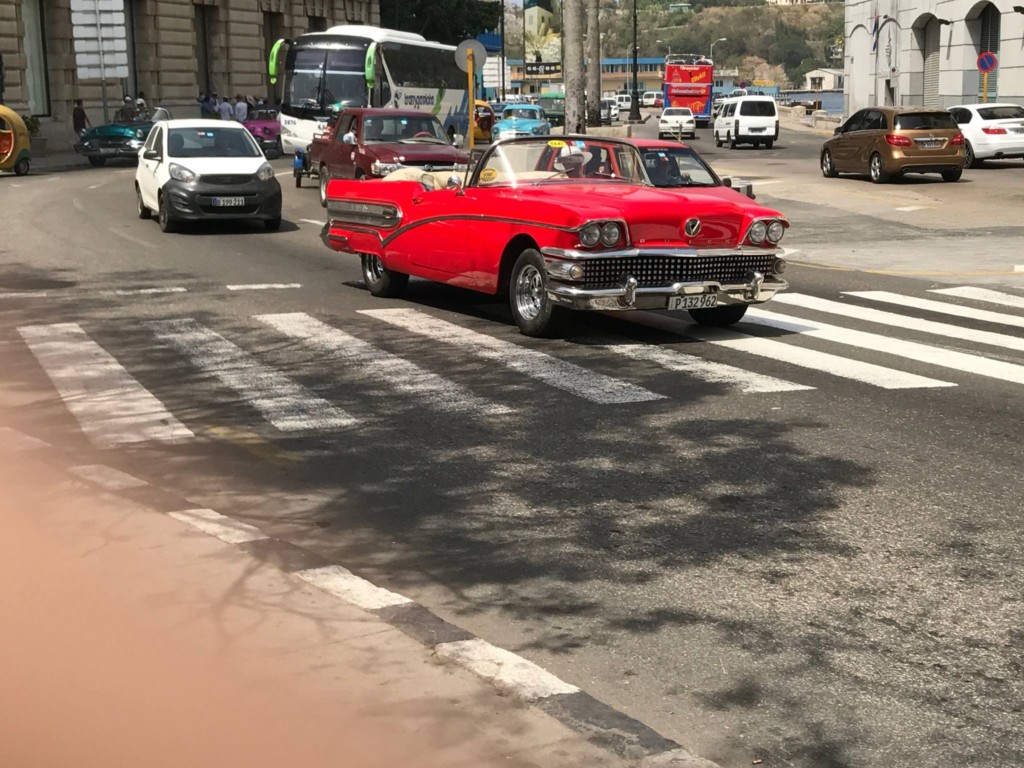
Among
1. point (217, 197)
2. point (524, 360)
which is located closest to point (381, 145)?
point (217, 197)

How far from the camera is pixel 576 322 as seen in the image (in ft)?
41.1

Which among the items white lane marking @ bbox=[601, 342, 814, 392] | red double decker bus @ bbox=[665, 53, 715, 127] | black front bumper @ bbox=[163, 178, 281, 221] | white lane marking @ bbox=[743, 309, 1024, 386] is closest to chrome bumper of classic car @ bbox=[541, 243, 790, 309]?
white lane marking @ bbox=[601, 342, 814, 392]

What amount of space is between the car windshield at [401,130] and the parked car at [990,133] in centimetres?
1641

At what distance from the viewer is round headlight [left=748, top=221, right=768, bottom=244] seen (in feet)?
37.7

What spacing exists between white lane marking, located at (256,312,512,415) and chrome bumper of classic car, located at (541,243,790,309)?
4.43 feet

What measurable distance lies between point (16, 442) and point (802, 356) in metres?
5.69

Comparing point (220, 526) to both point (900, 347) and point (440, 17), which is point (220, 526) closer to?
point (900, 347)

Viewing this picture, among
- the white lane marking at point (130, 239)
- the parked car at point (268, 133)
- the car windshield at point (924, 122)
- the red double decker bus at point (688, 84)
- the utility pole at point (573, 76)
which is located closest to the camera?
the white lane marking at point (130, 239)

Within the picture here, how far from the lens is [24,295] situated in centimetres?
1466

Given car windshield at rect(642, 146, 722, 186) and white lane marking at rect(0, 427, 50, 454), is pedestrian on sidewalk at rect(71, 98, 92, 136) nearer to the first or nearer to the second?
car windshield at rect(642, 146, 722, 186)

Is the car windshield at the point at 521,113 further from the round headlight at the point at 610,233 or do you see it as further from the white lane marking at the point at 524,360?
the round headlight at the point at 610,233

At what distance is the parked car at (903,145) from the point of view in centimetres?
3050

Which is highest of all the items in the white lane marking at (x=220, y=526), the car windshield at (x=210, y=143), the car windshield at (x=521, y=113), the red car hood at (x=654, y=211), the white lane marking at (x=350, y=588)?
the car windshield at (x=521, y=113)

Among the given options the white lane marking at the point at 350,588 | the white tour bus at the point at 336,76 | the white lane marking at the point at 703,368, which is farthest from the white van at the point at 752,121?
the white lane marking at the point at 350,588
